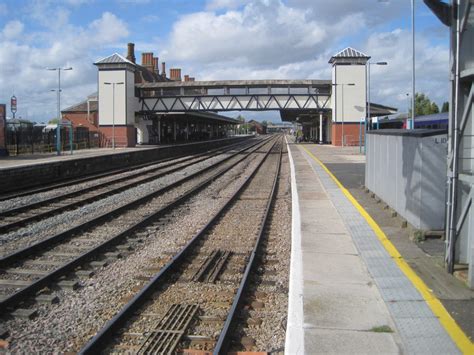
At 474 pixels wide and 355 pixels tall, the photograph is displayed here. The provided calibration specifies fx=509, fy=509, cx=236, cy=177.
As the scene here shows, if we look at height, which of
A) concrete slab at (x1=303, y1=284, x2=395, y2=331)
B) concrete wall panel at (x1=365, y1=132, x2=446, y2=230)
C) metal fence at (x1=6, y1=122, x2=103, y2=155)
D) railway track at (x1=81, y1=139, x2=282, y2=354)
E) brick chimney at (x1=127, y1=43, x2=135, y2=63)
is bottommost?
railway track at (x1=81, y1=139, x2=282, y2=354)

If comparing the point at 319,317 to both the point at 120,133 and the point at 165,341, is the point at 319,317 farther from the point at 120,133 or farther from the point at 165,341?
the point at 120,133

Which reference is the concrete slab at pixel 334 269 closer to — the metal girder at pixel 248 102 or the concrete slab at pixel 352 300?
the concrete slab at pixel 352 300

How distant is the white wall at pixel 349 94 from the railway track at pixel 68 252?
41923 mm

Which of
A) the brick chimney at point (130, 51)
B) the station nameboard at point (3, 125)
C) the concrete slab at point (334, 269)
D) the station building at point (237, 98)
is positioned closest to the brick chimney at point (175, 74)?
the brick chimney at point (130, 51)

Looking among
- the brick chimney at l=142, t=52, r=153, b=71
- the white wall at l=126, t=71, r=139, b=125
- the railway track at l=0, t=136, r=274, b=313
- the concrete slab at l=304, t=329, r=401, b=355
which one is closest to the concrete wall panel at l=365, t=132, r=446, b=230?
the concrete slab at l=304, t=329, r=401, b=355

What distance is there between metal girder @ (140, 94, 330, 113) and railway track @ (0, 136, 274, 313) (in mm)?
41731

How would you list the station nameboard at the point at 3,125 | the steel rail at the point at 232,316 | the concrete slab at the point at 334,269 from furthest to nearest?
1. the station nameboard at the point at 3,125
2. the concrete slab at the point at 334,269
3. the steel rail at the point at 232,316

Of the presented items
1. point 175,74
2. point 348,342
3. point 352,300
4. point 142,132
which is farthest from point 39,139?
point 175,74

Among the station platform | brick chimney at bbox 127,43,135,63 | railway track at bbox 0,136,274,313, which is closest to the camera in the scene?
the station platform

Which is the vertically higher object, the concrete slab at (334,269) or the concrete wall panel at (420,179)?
the concrete wall panel at (420,179)

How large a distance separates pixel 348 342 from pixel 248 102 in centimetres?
5072

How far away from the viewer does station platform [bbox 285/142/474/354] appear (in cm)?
443

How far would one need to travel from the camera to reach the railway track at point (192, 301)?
4.95 meters

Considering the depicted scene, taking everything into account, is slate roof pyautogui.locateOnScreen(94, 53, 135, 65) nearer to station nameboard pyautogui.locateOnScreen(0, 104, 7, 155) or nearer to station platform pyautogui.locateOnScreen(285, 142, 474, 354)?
station nameboard pyautogui.locateOnScreen(0, 104, 7, 155)
